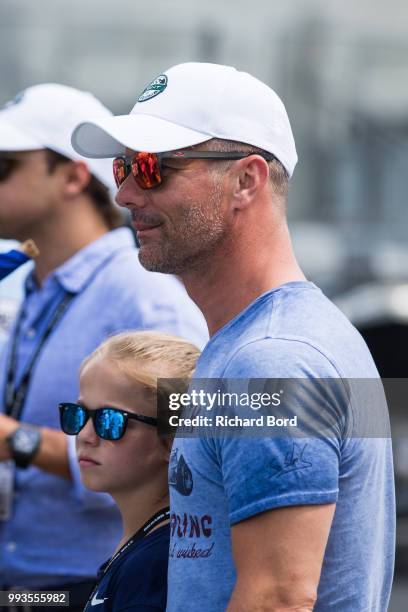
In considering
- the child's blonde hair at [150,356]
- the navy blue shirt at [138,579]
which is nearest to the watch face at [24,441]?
the child's blonde hair at [150,356]

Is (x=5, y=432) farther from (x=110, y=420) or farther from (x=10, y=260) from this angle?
(x=110, y=420)

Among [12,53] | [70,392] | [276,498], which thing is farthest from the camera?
[12,53]

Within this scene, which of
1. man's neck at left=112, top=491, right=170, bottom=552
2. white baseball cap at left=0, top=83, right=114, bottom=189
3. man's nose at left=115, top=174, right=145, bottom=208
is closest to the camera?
man's nose at left=115, top=174, right=145, bottom=208

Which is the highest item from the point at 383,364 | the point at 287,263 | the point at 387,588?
the point at 383,364

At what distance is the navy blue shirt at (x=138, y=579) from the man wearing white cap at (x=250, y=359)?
0.47 feet

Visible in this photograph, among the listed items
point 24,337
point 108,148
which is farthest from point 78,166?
point 108,148

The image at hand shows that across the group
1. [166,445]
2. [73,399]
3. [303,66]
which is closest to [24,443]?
[73,399]

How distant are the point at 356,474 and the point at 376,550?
16 cm

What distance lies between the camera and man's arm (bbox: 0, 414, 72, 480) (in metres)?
3.22

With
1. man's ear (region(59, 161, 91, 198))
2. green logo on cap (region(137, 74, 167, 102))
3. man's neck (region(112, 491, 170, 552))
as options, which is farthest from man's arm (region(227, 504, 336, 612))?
man's ear (region(59, 161, 91, 198))

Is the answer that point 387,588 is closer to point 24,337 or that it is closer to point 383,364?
point 24,337

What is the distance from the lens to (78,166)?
3568 mm

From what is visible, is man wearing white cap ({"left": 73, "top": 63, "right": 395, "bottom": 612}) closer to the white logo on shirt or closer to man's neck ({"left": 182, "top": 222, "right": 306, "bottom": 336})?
man's neck ({"left": 182, "top": 222, "right": 306, "bottom": 336})

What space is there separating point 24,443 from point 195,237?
45.8 inches
